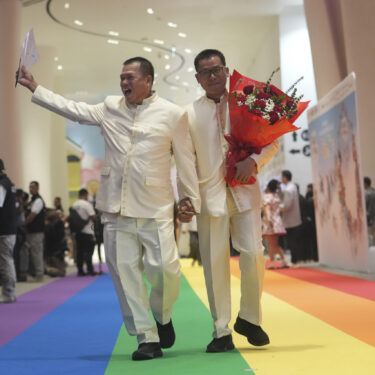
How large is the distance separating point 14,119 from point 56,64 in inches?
347

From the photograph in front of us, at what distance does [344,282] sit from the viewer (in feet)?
29.8

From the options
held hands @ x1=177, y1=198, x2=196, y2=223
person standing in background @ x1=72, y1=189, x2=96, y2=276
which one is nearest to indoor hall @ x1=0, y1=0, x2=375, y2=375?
held hands @ x1=177, y1=198, x2=196, y2=223

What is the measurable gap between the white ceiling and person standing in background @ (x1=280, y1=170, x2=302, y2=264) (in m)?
5.85

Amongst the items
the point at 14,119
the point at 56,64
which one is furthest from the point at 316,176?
the point at 56,64

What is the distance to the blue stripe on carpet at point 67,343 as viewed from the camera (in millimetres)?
3770

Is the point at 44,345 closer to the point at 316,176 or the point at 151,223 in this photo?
the point at 151,223

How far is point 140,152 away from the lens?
13.1 ft

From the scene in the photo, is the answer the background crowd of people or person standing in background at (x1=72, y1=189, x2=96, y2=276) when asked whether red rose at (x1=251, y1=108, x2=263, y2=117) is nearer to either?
→ the background crowd of people

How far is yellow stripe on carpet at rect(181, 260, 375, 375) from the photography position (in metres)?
3.39

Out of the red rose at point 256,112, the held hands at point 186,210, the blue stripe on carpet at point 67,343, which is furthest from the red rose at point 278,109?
the blue stripe on carpet at point 67,343

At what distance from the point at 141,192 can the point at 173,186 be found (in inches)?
522

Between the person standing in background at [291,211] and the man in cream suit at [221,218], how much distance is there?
8964mm

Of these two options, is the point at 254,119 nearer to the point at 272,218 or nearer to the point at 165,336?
the point at 165,336

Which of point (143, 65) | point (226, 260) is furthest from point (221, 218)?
point (143, 65)
